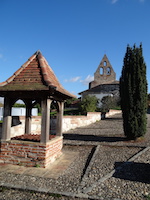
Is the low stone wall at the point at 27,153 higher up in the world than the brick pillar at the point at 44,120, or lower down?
lower down

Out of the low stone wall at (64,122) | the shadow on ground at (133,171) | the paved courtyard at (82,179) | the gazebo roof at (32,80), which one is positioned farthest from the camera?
the low stone wall at (64,122)

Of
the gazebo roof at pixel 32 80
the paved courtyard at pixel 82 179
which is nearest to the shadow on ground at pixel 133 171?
the paved courtyard at pixel 82 179

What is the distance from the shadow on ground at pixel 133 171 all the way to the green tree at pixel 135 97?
3459mm

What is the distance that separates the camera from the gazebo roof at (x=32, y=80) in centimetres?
469

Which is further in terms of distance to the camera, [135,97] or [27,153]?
[135,97]

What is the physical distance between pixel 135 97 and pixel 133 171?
14.9 feet

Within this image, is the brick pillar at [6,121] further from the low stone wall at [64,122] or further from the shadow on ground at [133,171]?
the shadow on ground at [133,171]

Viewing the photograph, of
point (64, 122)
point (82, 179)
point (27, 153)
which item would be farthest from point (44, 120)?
point (64, 122)

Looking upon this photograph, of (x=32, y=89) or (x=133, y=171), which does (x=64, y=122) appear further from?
(x=133, y=171)

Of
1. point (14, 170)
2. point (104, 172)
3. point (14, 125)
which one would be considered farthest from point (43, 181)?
point (14, 125)

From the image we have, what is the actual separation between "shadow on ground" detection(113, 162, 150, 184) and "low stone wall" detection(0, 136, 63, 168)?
6.51ft

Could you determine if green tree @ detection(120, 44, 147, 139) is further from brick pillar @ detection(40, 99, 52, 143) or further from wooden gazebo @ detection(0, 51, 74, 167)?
brick pillar @ detection(40, 99, 52, 143)

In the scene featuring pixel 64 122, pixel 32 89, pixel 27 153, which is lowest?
pixel 27 153

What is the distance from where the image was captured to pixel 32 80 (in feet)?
16.7
